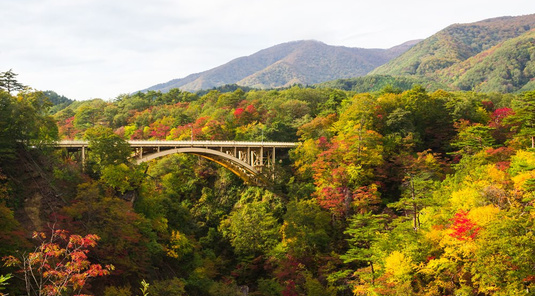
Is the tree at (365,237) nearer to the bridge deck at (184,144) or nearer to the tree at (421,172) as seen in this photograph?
the tree at (421,172)

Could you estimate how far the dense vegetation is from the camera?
17750 mm

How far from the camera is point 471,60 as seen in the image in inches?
4439

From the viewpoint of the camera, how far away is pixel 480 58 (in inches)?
4355

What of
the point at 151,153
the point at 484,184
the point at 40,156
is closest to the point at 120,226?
the point at 40,156

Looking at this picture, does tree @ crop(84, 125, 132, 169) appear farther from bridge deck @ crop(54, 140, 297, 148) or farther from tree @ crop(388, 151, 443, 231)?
tree @ crop(388, 151, 443, 231)

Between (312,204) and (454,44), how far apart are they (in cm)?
13794

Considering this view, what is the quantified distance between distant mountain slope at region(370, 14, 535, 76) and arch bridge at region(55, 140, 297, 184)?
9800 cm

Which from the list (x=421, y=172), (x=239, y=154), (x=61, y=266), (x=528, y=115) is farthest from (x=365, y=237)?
(x=61, y=266)

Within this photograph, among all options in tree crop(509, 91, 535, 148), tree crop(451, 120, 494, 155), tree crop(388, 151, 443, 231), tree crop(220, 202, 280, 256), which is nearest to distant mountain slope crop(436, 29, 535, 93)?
tree crop(451, 120, 494, 155)

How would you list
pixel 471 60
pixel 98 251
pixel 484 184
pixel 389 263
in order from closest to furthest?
pixel 98 251 → pixel 389 263 → pixel 484 184 → pixel 471 60

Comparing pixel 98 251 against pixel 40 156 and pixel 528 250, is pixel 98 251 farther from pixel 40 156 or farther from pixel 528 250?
pixel 528 250

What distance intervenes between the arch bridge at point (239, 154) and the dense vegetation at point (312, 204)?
4.56ft

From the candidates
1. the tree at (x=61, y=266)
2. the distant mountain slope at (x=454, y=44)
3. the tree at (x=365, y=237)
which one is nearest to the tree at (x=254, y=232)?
the tree at (x=365, y=237)

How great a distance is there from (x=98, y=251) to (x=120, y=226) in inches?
66.0
